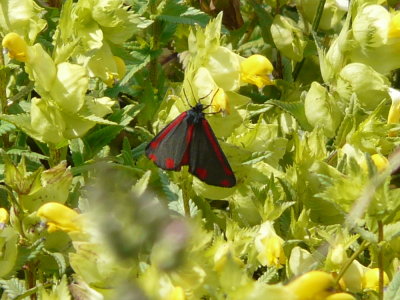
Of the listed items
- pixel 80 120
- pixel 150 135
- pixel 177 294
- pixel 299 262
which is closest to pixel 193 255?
pixel 177 294

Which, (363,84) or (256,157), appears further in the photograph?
(363,84)

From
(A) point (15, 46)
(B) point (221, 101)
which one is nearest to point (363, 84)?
(B) point (221, 101)

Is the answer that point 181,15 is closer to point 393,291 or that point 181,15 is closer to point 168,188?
point 168,188

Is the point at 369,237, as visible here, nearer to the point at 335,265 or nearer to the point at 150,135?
the point at 335,265

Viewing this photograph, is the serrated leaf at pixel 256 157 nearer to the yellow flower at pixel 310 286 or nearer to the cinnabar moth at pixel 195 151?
the cinnabar moth at pixel 195 151

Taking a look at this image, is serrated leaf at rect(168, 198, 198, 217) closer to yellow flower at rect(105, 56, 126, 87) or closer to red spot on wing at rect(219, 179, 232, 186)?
red spot on wing at rect(219, 179, 232, 186)

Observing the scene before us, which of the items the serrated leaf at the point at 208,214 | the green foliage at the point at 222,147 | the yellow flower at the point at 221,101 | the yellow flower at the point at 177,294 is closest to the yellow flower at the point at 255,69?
the green foliage at the point at 222,147

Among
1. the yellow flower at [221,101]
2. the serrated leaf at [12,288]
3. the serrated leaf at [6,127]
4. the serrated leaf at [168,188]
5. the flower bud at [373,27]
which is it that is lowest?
the serrated leaf at [168,188]
